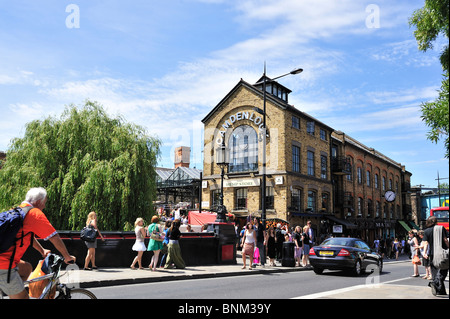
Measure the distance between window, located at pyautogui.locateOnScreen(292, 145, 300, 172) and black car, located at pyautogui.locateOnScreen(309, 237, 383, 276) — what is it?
48.7 feet

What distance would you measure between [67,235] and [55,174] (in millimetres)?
8502

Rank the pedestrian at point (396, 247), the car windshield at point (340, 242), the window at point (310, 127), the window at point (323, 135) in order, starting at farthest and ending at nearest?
1. the window at point (323, 135)
2. the window at point (310, 127)
3. the pedestrian at point (396, 247)
4. the car windshield at point (340, 242)

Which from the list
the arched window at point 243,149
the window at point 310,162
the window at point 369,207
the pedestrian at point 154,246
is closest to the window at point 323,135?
the window at point 310,162

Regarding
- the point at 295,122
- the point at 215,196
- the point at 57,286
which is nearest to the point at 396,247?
the point at 295,122

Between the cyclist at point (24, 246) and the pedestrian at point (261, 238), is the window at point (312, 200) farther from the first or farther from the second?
the cyclist at point (24, 246)

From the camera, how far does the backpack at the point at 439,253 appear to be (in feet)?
23.7

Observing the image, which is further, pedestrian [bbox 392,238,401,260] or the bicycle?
pedestrian [bbox 392,238,401,260]

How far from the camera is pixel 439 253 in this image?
7402mm

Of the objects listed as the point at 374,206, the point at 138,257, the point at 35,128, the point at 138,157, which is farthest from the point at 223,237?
the point at 374,206

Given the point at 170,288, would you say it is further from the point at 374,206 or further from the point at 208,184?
the point at 374,206

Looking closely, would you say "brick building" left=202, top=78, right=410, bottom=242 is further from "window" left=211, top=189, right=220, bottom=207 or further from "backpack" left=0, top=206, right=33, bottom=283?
"backpack" left=0, top=206, right=33, bottom=283

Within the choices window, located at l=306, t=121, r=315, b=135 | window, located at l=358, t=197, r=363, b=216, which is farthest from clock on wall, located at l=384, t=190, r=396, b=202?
window, located at l=306, t=121, r=315, b=135

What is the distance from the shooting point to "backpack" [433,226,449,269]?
7.23m

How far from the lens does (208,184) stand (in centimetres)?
3053
